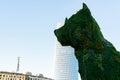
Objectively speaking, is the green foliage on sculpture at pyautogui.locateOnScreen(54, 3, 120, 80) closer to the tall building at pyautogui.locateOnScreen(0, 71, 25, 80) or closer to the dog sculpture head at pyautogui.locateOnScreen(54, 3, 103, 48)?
the dog sculpture head at pyautogui.locateOnScreen(54, 3, 103, 48)

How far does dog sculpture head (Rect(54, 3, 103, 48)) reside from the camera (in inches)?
911

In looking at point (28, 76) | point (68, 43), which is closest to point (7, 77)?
point (28, 76)

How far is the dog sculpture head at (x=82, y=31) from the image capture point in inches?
911

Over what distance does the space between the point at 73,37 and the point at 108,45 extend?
2.64m

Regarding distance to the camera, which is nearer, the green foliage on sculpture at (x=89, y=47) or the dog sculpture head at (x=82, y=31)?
the green foliage on sculpture at (x=89, y=47)

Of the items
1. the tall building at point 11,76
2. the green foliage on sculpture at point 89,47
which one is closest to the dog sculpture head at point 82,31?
the green foliage on sculpture at point 89,47

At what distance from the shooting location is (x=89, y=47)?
23.0 metres

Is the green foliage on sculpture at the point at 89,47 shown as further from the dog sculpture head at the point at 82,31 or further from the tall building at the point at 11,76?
the tall building at the point at 11,76

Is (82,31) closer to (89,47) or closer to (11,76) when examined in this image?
(89,47)

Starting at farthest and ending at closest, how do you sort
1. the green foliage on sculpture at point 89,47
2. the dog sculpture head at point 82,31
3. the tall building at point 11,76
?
the tall building at point 11,76 → the dog sculpture head at point 82,31 → the green foliage on sculpture at point 89,47

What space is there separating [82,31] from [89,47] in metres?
1.30

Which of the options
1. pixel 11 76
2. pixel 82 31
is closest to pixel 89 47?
pixel 82 31

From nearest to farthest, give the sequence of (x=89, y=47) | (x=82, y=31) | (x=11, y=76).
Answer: (x=89, y=47) < (x=82, y=31) < (x=11, y=76)

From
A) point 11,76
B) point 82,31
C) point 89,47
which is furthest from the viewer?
point 11,76
